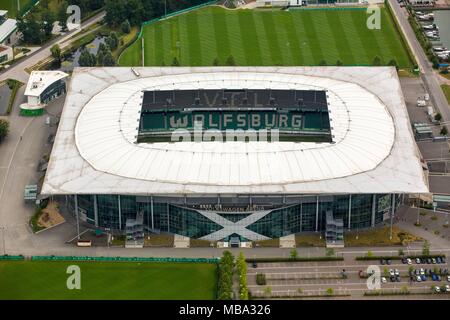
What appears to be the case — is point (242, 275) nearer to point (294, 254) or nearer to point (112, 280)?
point (294, 254)

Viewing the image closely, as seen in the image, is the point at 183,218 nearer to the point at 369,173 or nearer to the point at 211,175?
the point at 211,175

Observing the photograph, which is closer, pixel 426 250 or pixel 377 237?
pixel 426 250

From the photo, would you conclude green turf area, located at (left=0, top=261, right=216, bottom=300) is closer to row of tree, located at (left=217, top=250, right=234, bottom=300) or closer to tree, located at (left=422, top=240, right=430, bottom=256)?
row of tree, located at (left=217, top=250, right=234, bottom=300)

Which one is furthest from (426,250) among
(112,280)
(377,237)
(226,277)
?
(112,280)

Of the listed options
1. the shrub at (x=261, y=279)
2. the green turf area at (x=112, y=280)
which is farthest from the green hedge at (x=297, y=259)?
the green turf area at (x=112, y=280)

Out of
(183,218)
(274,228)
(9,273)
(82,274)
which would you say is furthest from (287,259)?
A: (9,273)

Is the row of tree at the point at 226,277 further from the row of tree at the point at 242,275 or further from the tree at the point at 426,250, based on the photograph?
the tree at the point at 426,250
